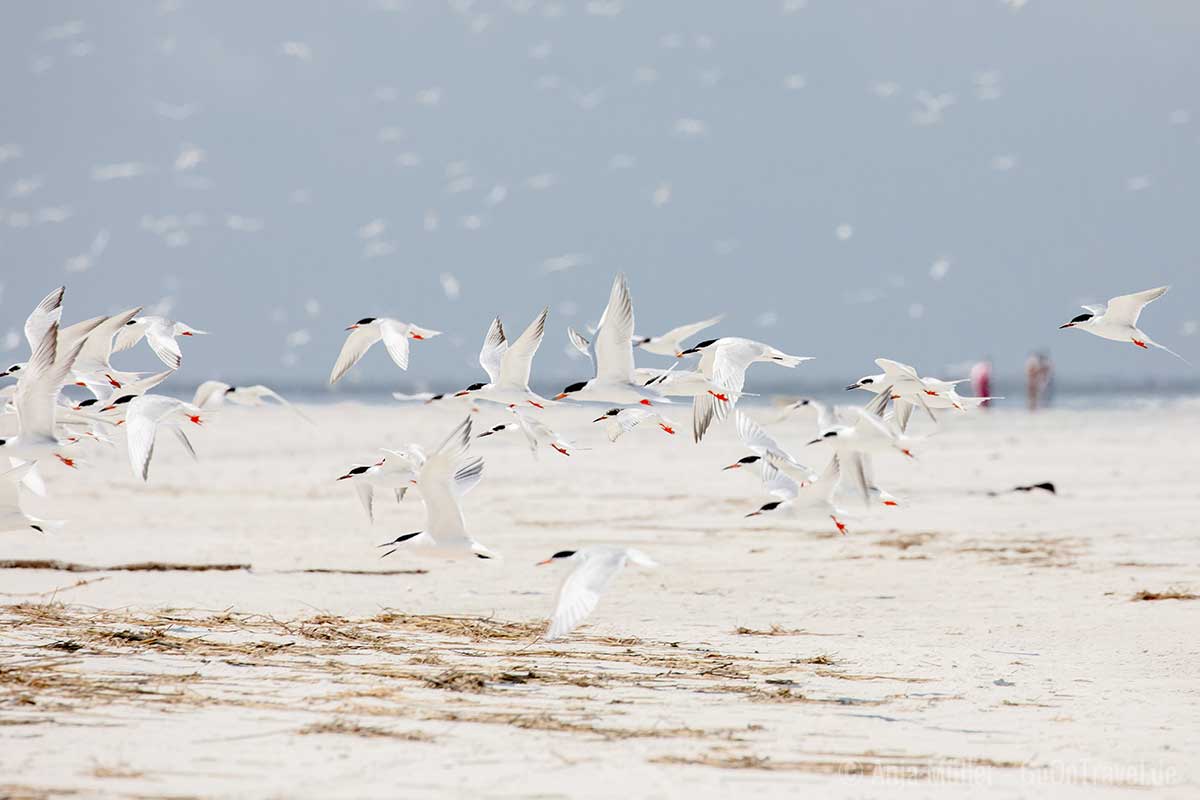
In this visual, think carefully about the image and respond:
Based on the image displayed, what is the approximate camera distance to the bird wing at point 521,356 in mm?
7863

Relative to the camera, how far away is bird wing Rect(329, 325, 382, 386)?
29.3ft

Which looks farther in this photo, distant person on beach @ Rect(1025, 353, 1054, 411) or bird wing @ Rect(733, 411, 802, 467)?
distant person on beach @ Rect(1025, 353, 1054, 411)

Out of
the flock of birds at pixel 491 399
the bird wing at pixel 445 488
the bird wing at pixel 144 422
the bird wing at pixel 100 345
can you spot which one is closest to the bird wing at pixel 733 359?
the flock of birds at pixel 491 399

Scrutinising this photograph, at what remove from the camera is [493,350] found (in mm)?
8984

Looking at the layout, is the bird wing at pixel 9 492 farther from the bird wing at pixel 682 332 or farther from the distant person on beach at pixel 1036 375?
the distant person on beach at pixel 1036 375

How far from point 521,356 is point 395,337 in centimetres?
112

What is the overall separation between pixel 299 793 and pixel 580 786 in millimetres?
821

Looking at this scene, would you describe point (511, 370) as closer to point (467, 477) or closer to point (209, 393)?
point (467, 477)

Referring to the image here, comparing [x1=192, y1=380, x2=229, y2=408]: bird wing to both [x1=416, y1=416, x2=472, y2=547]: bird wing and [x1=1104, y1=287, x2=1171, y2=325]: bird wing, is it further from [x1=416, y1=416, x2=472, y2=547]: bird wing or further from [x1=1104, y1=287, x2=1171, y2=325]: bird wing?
[x1=1104, y1=287, x2=1171, y2=325]: bird wing

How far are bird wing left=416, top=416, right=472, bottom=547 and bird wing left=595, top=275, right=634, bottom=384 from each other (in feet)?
Answer: 4.42

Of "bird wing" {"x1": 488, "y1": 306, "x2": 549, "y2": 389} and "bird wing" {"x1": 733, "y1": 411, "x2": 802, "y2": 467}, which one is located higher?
"bird wing" {"x1": 488, "y1": 306, "x2": 549, "y2": 389}

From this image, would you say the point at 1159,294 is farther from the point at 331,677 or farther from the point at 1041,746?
the point at 331,677

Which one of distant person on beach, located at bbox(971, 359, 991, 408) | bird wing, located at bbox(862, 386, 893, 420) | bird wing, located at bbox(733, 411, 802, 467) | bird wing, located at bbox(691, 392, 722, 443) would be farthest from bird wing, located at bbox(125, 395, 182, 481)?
distant person on beach, located at bbox(971, 359, 991, 408)

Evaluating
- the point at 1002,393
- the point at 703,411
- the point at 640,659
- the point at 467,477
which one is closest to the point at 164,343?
the point at 467,477
